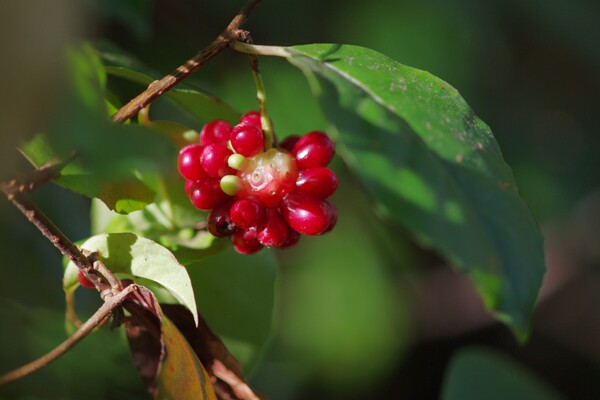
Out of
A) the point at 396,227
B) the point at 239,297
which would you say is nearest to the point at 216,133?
the point at 239,297

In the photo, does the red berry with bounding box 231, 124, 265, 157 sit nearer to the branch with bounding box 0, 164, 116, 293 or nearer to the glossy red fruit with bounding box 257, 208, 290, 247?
the glossy red fruit with bounding box 257, 208, 290, 247

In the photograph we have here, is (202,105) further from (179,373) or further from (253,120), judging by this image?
(179,373)

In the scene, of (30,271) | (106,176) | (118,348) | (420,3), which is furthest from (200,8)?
(106,176)

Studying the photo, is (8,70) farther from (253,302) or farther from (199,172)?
→ (253,302)

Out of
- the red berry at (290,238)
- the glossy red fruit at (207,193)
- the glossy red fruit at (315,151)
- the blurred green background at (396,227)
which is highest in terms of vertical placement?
the glossy red fruit at (207,193)

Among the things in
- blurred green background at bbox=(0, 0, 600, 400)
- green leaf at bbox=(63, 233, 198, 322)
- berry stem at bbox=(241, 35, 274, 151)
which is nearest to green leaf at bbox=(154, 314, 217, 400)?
green leaf at bbox=(63, 233, 198, 322)

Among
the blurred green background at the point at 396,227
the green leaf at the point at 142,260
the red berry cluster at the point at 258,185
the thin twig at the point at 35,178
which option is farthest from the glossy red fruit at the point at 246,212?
the blurred green background at the point at 396,227

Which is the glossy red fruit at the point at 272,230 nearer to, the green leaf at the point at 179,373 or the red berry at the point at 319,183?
the red berry at the point at 319,183
